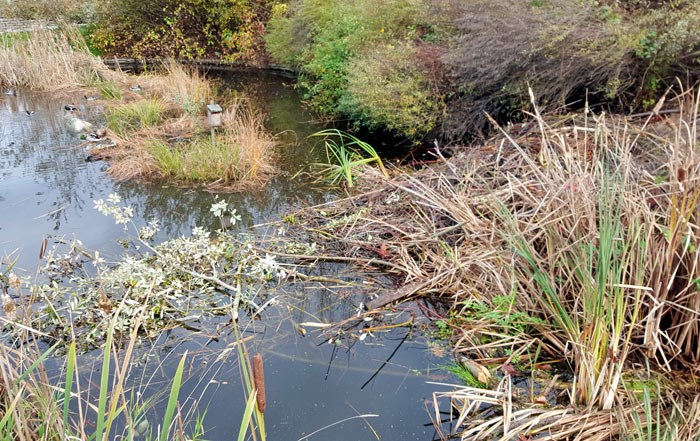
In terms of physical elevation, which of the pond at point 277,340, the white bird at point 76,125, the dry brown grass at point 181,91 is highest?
the dry brown grass at point 181,91

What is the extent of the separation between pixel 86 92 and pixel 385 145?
5741 millimetres

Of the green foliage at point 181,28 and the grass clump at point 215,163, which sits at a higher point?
the green foliage at point 181,28

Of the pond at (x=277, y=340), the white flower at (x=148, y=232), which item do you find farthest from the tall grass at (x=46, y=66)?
the white flower at (x=148, y=232)

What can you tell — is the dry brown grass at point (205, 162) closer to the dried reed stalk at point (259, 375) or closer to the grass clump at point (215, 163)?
the grass clump at point (215, 163)

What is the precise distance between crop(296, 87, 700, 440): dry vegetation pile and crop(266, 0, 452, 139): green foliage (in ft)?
8.59

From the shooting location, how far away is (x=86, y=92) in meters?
9.85

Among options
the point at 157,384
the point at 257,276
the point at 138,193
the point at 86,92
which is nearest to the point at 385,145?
the point at 138,193

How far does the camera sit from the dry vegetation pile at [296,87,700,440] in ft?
8.10

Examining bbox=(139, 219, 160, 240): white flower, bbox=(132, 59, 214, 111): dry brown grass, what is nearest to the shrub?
bbox=(139, 219, 160, 240): white flower

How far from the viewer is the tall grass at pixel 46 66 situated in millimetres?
10219

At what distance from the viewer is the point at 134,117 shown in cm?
780

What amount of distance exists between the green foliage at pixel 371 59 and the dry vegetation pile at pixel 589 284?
8.59 ft

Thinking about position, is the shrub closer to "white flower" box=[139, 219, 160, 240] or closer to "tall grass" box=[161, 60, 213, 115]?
"white flower" box=[139, 219, 160, 240]

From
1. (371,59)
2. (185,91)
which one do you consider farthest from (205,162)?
(185,91)
